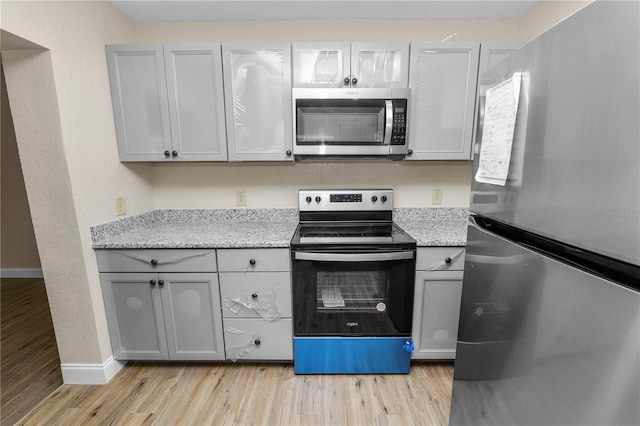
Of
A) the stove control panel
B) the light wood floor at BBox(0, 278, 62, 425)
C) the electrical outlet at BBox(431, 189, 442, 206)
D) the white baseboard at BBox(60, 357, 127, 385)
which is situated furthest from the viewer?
the electrical outlet at BBox(431, 189, 442, 206)

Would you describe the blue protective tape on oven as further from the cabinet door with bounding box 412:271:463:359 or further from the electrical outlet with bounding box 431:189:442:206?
the electrical outlet with bounding box 431:189:442:206

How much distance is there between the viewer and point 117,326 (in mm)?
1744

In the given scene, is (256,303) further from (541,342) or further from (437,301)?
(541,342)

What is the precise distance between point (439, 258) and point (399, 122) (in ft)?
2.95

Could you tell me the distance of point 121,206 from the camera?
188 centimetres

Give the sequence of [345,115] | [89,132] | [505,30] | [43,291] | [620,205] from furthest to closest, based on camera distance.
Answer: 1. [43,291]
2. [505,30]
3. [345,115]
4. [89,132]
5. [620,205]

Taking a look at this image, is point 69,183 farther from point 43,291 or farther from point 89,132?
point 43,291

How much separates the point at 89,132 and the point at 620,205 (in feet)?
7.43

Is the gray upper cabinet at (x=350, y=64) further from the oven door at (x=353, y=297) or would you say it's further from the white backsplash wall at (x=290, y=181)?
the oven door at (x=353, y=297)

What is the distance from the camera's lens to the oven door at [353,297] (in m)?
1.65

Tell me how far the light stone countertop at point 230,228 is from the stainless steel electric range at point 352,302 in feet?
0.59

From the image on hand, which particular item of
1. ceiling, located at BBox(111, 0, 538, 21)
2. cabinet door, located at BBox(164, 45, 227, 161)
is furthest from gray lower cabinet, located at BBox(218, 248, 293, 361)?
ceiling, located at BBox(111, 0, 538, 21)

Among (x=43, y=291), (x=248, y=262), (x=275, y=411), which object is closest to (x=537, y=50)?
(x=248, y=262)

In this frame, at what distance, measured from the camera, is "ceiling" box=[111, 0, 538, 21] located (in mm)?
1793
